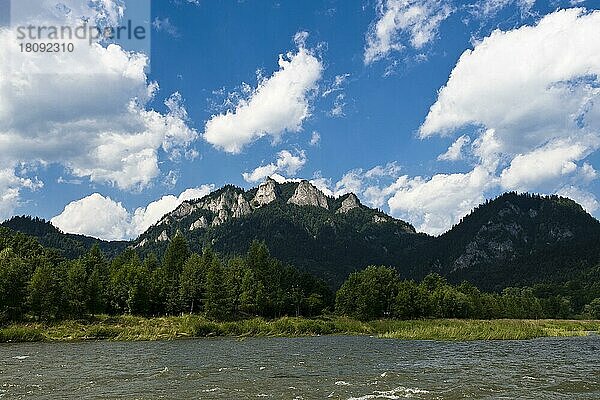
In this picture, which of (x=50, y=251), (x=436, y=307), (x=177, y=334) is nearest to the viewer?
(x=177, y=334)

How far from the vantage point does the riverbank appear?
81188 mm

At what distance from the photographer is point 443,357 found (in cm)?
5334

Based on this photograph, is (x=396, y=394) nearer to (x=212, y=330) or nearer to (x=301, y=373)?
(x=301, y=373)

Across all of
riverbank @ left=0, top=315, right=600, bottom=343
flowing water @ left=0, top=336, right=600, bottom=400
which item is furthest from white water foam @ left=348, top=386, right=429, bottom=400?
riverbank @ left=0, top=315, right=600, bottom=343

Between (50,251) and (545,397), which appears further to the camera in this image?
(50,251)

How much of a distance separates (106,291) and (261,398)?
88417mm

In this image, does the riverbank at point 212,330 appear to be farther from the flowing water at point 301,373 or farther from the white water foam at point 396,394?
the white water foam at point 396,394

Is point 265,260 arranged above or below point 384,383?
above

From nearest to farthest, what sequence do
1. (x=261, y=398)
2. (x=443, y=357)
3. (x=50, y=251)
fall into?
(x=261, y=398)
(x=443, y=357)
(x=50, y=251)

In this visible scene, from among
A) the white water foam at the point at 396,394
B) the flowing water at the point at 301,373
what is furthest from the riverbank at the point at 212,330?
the white water foam at the point at 396,394

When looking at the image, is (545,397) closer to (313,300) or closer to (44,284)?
(44,284)

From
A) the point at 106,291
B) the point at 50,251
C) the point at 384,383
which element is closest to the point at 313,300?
the point at 106,291

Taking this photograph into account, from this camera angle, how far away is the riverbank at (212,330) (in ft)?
266

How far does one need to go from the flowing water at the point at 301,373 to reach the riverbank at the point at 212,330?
Answer: 19091mm
